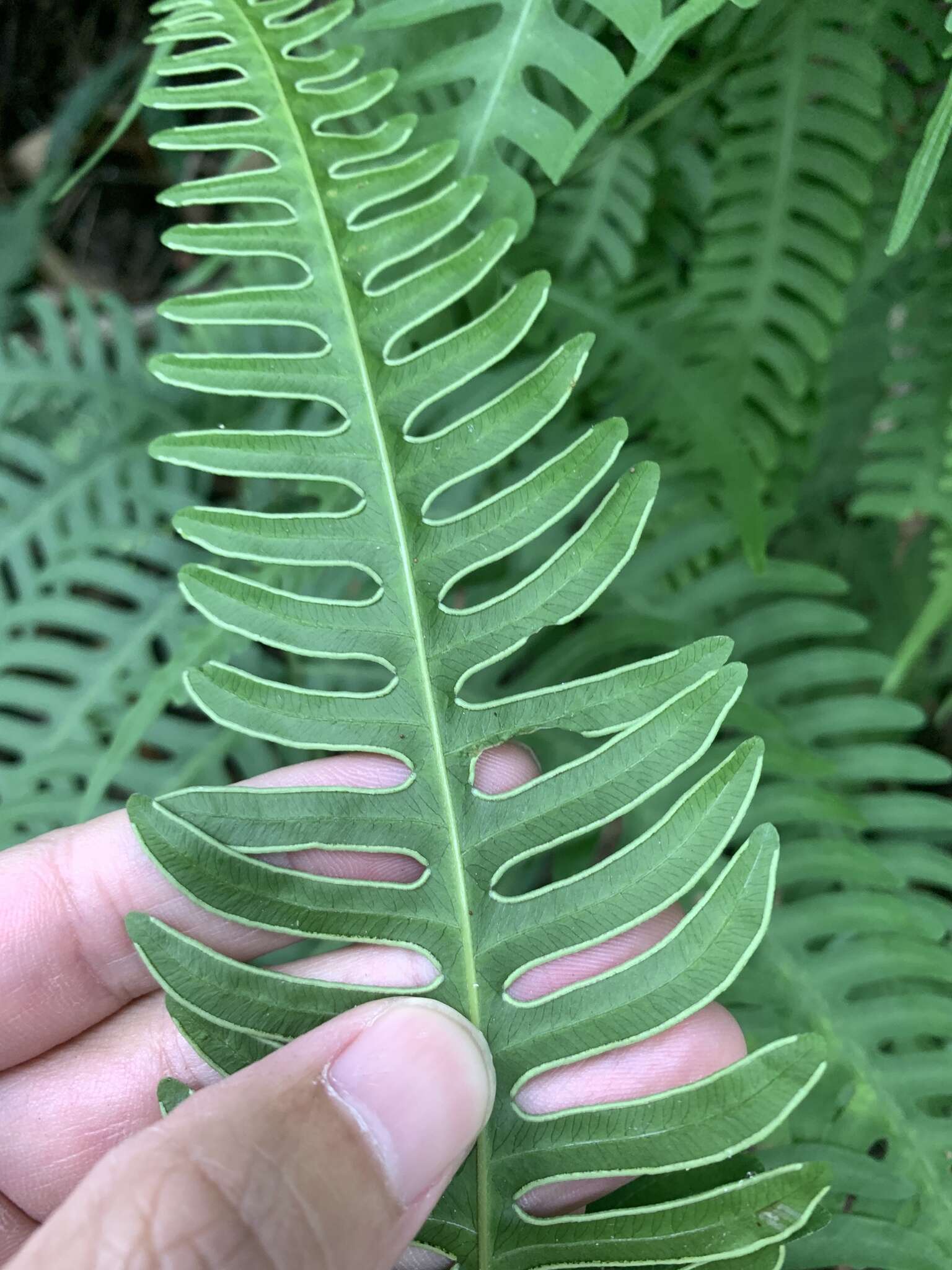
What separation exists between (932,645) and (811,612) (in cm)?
63

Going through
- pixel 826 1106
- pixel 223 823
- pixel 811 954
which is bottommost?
pixel 826 1106

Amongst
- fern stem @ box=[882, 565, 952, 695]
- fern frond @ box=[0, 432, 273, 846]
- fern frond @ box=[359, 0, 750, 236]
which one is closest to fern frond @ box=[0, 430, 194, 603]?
fern frond @ box=[0, 432, 273, 846]

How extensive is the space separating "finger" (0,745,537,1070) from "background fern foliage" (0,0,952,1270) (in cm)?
10

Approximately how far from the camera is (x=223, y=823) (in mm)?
825

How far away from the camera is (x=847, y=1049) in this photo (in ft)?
3.39

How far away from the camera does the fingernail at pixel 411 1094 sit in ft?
2.53

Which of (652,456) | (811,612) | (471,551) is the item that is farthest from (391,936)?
(652,456)

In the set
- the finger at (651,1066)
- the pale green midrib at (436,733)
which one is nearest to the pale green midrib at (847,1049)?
the finger at (651,1066)

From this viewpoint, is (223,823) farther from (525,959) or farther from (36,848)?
(36,848)

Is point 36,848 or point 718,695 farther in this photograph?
point 36,848

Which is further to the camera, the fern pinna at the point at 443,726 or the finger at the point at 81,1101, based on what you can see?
the finger at the point at 81,1101

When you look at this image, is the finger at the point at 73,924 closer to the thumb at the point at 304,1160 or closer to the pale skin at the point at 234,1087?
the pale skin at the point at 234,1087

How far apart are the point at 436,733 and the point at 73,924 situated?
554mm

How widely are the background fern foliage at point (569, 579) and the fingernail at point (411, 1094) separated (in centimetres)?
6
